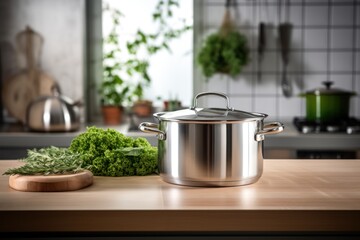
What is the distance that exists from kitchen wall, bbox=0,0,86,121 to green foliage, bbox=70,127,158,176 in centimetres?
206

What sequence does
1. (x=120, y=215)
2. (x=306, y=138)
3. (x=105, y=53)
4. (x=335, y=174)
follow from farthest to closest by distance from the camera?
(x=105, y=53), (x=306, y=138), (x=335, y=174), (x=120, y=215)

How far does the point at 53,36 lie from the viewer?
3674mm

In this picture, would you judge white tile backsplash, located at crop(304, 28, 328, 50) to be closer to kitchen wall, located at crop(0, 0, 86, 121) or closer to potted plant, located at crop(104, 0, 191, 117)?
potted plant, located at crop(104, 0, 191, 117)

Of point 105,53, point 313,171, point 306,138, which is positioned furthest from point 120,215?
point 105,53

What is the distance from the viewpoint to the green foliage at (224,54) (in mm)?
3703

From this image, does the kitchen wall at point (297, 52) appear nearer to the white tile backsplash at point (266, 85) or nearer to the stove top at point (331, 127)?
the white tile backsplash at point (266, 85)

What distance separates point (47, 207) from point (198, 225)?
0.32 m

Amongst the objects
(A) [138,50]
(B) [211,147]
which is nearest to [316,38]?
(A) [138,50]

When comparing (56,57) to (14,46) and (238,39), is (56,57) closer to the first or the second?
(14,46)

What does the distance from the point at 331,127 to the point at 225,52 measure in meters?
0.85

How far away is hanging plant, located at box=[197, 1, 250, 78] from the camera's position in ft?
12.2

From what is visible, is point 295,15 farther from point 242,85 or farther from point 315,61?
point 242,85

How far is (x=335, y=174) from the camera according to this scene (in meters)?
1.67

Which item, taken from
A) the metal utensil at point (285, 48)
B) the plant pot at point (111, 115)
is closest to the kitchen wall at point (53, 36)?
the plant pot at point (111, 115)
